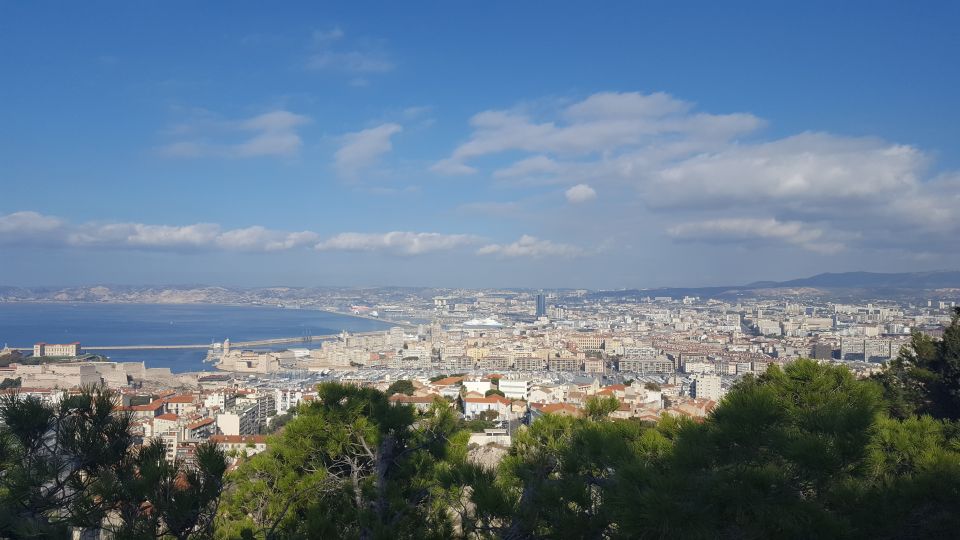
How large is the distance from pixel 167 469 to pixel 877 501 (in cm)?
183

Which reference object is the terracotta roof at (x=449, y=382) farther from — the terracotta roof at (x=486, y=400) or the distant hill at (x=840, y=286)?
the distant hill at (x=840, y=286)

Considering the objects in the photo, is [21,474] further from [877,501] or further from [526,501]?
[877,501]

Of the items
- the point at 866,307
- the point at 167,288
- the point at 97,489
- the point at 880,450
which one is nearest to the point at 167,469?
the point at 97,489

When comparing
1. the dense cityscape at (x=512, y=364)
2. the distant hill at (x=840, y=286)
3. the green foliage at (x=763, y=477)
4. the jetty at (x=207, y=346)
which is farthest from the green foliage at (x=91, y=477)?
the distant hill at (x=840, y=286)

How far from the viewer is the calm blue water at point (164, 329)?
40.5 metres

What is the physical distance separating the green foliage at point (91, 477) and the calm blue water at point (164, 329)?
3594 centimetres

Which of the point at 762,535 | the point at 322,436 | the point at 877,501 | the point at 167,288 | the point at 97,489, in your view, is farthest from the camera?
the point at 167,288

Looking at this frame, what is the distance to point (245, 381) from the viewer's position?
28469mm

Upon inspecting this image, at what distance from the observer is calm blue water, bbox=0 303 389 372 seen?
40531mm

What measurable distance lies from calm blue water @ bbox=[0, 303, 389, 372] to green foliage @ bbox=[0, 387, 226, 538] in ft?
118

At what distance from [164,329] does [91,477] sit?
198 feet

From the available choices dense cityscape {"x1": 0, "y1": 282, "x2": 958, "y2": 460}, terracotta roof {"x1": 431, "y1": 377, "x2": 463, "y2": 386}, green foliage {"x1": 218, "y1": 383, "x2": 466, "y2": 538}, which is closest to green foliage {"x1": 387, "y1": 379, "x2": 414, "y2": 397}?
dense cityscape {"x1": 0, "y1": 282, "x2": 958, "y2": 460}

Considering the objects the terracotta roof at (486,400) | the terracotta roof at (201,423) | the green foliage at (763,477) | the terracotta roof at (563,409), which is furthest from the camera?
the terracotta roof at (486,400)

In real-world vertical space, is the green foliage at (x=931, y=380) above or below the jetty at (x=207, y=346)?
above
